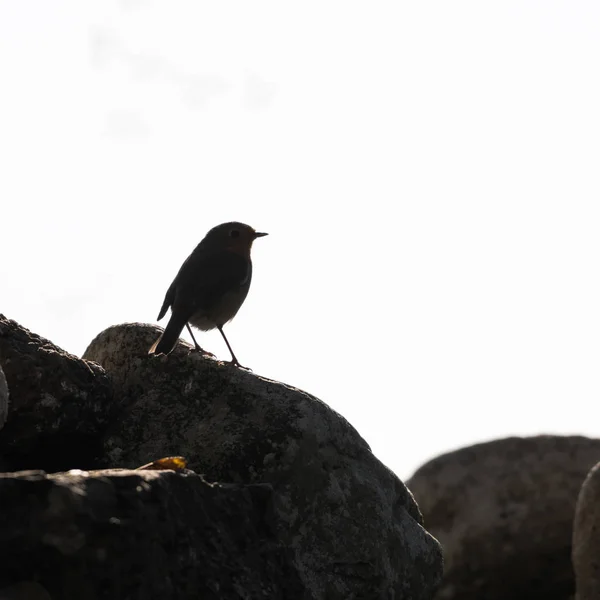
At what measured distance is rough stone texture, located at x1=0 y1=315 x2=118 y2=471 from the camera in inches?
214

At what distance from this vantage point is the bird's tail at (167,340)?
21.9ft

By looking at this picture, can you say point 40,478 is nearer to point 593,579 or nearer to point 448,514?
point 593,579

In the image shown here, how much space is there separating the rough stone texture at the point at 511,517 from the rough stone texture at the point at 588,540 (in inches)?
61.8

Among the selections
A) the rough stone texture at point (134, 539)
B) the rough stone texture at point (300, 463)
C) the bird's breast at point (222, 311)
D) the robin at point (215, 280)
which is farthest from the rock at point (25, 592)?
the bird's breast at point (222, 311)

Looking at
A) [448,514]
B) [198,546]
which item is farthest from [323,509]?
[448,514]

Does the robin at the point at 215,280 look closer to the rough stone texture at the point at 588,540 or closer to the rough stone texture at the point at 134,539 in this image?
the rough stone texture at the point at 134,539

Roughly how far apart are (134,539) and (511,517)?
8.81 m

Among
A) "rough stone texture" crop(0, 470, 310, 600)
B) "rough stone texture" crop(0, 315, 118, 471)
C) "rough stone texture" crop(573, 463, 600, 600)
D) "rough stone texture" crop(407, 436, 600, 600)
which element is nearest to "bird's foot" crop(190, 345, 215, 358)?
"rough stone texture" crop(0, 315, 118, 471)

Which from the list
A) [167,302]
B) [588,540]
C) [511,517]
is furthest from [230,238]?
[511,517]

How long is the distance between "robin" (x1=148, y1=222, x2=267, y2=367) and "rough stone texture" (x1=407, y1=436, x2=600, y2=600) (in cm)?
465

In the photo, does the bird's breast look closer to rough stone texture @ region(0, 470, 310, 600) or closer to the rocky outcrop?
the rocky outcrop

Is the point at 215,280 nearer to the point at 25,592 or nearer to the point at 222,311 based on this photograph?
the point at 222,311

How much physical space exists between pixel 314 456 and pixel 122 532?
2.30 metres

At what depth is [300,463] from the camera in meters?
5.74
